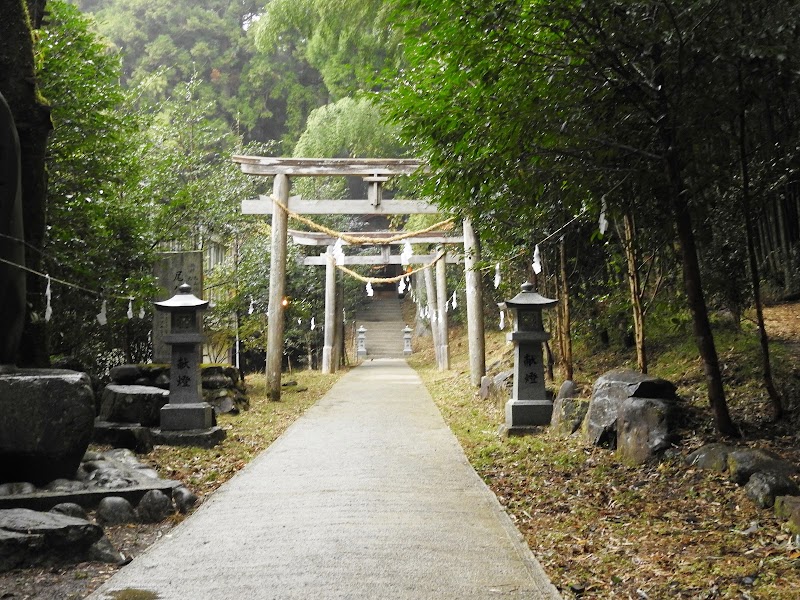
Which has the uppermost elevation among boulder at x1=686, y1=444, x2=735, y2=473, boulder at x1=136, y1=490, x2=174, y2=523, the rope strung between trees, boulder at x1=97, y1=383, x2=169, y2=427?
the rope strung between trees

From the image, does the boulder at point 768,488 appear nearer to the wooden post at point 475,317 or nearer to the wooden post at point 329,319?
the wooden post at point 475,317

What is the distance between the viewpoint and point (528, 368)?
10188 millimetres

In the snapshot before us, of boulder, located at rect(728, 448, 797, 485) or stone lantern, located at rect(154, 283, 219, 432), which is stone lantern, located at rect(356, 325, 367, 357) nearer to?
stone lantern, located at rect(154, 283, 219, 432)

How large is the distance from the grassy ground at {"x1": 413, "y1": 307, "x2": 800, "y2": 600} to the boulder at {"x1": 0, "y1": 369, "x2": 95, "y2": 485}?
3607 mm

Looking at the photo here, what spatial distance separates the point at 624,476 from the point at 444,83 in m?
4.13

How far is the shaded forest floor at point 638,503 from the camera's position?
13.8ft

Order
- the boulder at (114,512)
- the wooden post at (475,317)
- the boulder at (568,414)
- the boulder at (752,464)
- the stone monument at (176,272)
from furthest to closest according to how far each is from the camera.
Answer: the wooden post at (475,317), the stone monument at (176,272), the boulder at (568,414), the boulder at (114,512), the boulder at (752,464)

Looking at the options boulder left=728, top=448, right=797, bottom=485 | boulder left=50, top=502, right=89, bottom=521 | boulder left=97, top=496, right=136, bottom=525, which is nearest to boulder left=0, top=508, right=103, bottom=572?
boulder left=50, top=502, right=89, bottom=521

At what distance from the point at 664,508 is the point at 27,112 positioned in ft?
24.0

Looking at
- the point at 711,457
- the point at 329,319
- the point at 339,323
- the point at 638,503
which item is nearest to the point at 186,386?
the point at 638,503

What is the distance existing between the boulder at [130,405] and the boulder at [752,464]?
687 centimetres

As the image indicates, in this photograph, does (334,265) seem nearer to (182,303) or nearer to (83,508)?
(182,303)

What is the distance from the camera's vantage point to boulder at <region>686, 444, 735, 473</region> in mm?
6046

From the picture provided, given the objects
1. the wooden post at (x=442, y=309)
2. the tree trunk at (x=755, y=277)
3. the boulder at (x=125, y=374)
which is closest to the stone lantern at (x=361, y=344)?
the wooden post at (x=442, y=309)
